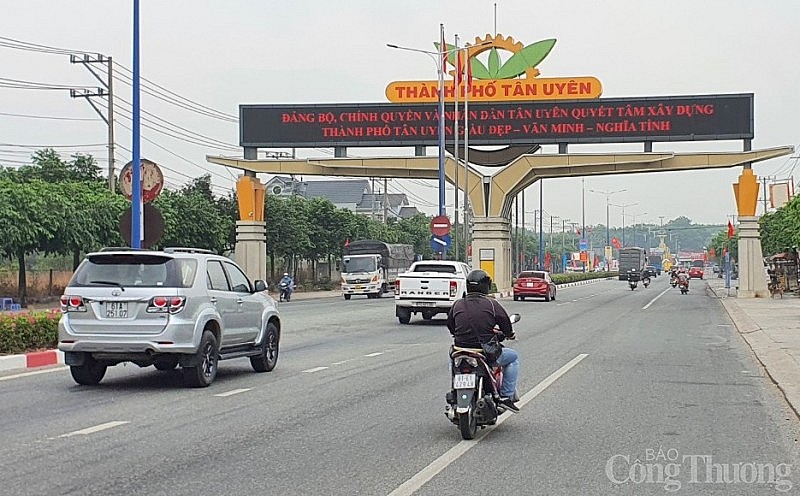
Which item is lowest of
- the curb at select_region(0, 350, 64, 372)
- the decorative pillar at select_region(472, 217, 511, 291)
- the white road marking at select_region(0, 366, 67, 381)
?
the white road marking at select_region(0, 366, 67, 381)

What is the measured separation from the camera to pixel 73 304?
1364 centimetres

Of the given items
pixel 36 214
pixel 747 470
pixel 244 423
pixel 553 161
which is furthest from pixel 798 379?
pixel 553 161

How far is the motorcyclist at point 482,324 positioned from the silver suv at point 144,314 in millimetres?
4470

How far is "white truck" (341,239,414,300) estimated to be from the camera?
53219 mm

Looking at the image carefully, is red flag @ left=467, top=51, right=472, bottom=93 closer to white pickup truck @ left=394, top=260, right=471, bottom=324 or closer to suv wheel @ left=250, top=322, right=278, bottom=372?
white pickup truck @ left=394, top=260, right=471, bottom=324

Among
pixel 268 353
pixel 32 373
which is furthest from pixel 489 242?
pixel 32 373

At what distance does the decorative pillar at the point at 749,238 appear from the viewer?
47.3 meters

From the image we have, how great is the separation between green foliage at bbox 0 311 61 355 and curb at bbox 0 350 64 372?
29cm

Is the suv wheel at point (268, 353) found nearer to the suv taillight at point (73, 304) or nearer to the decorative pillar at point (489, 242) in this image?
the suv taillight at point (73, 304)

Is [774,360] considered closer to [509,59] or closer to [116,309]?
[116,309]

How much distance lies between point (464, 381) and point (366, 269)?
44.0 metres

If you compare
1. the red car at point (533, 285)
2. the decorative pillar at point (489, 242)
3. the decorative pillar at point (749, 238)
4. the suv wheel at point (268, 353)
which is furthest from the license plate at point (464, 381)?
the decorative pillar at point (489, 242)

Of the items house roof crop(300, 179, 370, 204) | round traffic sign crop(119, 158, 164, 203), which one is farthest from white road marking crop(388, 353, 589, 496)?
house roof crop(300, 179, 370, 204)

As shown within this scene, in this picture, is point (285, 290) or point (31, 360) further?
point (285, 290)
